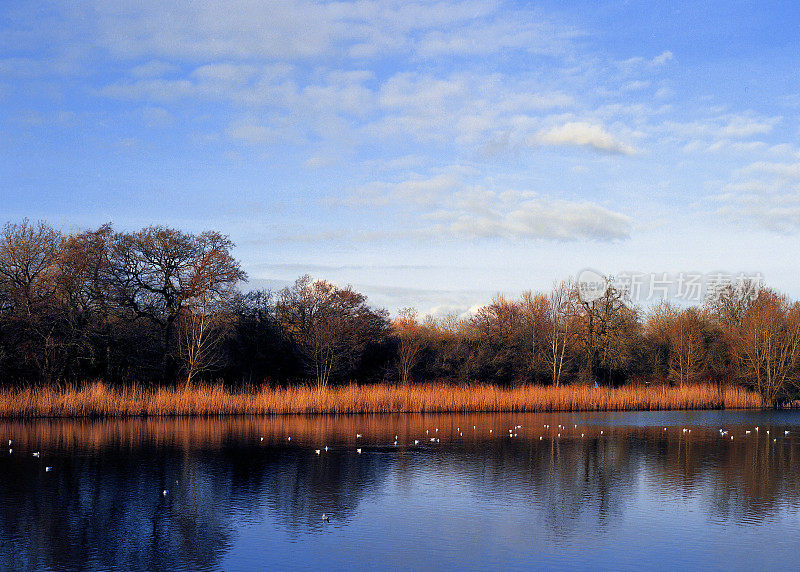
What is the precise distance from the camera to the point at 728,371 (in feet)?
153

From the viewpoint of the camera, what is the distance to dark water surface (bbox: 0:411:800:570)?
33.4ft

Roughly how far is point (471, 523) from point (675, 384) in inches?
1478

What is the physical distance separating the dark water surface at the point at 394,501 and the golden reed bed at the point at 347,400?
A: 468 centimetres

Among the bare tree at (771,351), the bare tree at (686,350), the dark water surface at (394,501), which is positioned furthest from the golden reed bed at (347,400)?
the bare tree at (686,350)

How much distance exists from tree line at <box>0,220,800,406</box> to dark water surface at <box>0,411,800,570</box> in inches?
385

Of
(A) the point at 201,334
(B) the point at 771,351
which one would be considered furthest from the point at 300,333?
(B) the point at 771,351

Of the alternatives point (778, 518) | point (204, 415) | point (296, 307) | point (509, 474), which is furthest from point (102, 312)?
point (778, 518)

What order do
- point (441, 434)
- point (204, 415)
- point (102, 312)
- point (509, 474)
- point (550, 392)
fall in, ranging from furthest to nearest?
point (550, 392), point (102, 312), point (204, 415), point (441, 434), point (509, 474)

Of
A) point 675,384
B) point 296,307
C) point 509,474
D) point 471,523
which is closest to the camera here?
point 471,523

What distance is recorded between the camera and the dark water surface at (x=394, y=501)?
33.4 ft

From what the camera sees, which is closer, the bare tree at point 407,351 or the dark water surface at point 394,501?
the dark water surface at point 394,501

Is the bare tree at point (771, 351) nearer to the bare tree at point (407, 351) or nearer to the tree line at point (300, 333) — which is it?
the tree line at point (300, 333)

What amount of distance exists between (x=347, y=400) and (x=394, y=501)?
20.0 meters

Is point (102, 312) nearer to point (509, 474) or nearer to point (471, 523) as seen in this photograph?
point (509, 474)
